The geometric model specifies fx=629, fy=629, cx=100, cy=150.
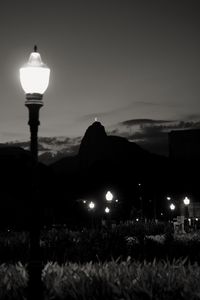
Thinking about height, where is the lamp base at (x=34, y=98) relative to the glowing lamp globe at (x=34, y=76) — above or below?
below

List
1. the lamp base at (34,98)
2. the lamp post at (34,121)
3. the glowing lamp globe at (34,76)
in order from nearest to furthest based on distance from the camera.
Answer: the lamp post at (34,121) < the glowing lamp globe at (34,76) < the lamp base at (34,98)

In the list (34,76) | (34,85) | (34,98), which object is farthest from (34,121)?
(34,76)

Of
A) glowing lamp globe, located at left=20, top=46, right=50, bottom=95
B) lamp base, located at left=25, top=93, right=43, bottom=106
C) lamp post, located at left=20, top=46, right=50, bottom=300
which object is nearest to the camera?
lamp post, located at left=20, top=46, right=50, bottom=300

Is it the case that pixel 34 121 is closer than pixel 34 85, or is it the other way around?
pixel 34 85

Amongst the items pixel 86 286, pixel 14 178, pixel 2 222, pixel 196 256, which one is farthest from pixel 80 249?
pixel 14 178

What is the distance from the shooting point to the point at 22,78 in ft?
27.0

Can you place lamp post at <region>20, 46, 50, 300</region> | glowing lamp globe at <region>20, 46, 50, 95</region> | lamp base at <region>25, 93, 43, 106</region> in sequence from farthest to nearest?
1. lamp base at <region>25, 93, 43, 106</region>
2. glowing lamp globe at <region>20, 46, 50, 95</region>
3. lamp post at <region>20, 46, 50, 300</region>

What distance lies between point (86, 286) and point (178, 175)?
109 metres

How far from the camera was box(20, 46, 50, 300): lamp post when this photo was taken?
312 inches

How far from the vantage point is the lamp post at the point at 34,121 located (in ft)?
26.0

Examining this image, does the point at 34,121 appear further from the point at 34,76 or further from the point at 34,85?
the point at 34,76

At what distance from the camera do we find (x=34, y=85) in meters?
8.23

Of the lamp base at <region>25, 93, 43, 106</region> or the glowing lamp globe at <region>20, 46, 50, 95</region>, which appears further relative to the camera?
the lamp base at <region>25, 93, 43, 106</region>

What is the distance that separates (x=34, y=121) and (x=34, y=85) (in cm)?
50
